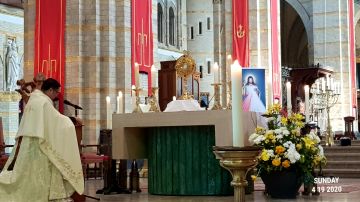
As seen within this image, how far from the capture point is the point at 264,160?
25.9 feet

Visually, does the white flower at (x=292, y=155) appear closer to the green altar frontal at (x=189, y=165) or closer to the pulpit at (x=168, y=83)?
the green altar frontal at (x=189, y=165)

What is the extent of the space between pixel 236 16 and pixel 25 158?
1510 centimetres

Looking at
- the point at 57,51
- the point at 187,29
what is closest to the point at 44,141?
the point at 57,51

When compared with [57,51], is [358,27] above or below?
above

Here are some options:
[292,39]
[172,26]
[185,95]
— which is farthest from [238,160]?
[292,39]

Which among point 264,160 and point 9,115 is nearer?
point 264,160

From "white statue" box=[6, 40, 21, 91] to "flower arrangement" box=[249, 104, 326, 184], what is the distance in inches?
651

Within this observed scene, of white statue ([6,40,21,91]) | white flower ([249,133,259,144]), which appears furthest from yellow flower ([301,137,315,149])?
white statue ([6,40,21,91])

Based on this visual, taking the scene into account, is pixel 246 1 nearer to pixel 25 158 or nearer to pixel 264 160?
pixel 264 160

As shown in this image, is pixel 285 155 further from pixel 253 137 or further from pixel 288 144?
pixel 253 137

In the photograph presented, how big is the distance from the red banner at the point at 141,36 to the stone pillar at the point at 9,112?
8264 mm

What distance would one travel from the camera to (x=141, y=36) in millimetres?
16266

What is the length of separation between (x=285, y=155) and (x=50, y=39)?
8.92 metres

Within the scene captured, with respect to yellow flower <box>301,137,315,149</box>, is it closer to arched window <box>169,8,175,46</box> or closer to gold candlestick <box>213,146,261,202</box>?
gold candlestick <box>213,146,261,202</box>
